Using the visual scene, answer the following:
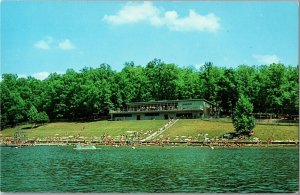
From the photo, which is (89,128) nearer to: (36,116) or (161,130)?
(36,116)

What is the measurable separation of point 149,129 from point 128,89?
54.0ft

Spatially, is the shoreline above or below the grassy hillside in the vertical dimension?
below

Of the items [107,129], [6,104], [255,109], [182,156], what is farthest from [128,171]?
[6,104]

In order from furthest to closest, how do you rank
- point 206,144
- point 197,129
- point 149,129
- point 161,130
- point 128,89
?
point 128,89 → point 149,129 → point 161,130 → point 197,129 → point 206,144

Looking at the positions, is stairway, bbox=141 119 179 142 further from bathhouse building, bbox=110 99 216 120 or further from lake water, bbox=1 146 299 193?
lake water, bbox=1 146 299 193

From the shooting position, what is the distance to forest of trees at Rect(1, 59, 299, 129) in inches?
2132

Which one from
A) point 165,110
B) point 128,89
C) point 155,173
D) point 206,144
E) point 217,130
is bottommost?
point 155,173

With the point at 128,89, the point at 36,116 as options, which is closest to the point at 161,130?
the point at 36,116

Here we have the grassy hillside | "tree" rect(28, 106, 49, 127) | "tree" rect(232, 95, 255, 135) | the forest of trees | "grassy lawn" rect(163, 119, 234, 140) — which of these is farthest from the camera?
"tree" rect(28, 106, 49, 127)

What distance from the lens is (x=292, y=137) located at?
39.7 m

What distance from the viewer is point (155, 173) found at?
848 inches

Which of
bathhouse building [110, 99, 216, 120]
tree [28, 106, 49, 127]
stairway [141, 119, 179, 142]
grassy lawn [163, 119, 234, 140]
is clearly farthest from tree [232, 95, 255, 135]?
tree [28, 106, 49, 127]

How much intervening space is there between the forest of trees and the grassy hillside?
12.5 feet

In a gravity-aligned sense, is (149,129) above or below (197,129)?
above
